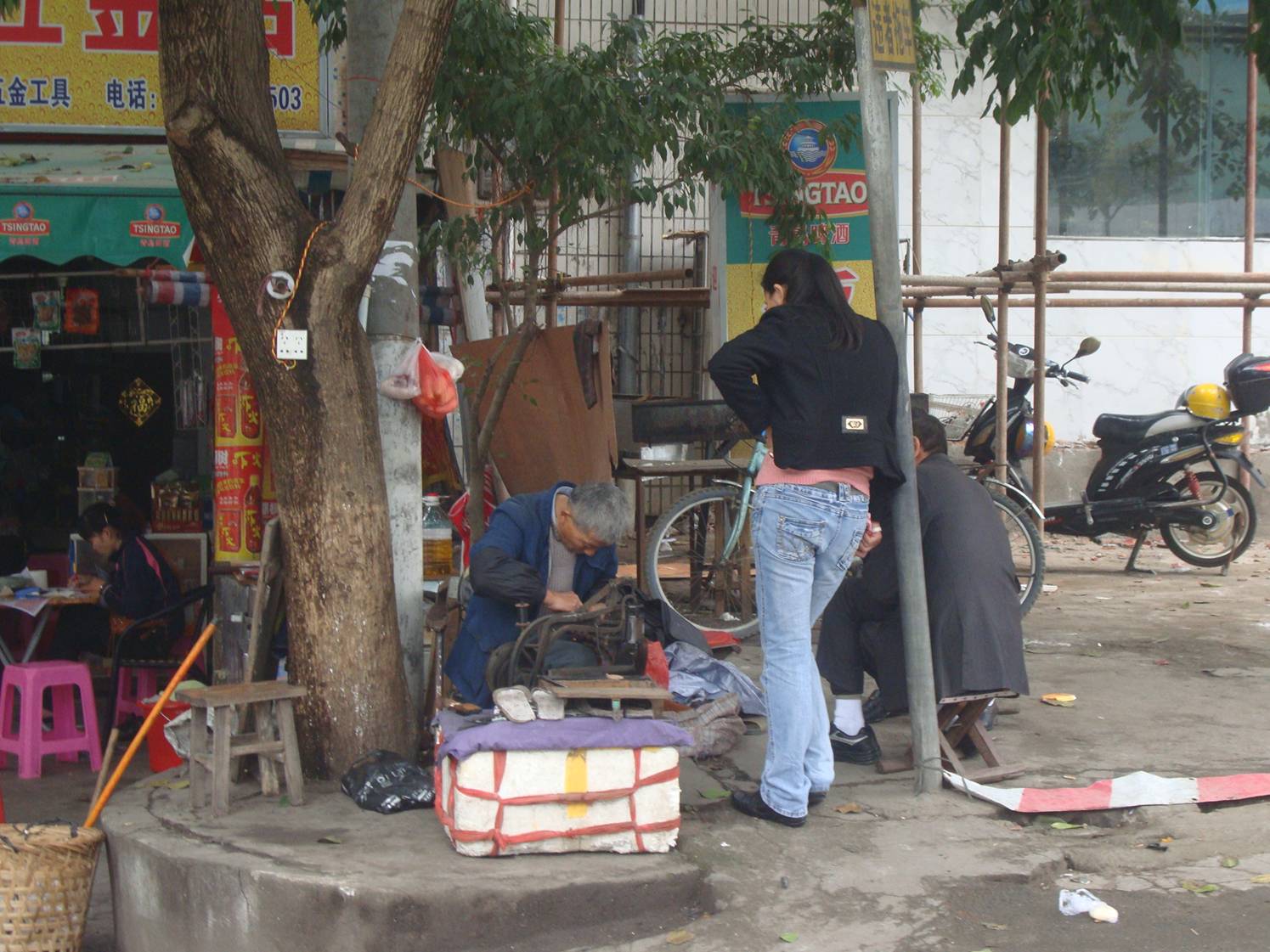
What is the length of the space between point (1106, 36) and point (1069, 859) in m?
3.28

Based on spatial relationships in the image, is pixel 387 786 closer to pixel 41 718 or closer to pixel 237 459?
pixel 237 459

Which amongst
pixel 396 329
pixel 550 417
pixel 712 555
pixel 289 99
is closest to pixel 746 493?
pixel 712 555

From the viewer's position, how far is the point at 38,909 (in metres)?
3.94

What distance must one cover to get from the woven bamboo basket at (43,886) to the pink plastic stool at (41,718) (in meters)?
1.78

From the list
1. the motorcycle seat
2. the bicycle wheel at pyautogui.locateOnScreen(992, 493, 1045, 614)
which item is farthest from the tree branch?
the motorcycle seat

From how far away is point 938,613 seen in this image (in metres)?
4.91

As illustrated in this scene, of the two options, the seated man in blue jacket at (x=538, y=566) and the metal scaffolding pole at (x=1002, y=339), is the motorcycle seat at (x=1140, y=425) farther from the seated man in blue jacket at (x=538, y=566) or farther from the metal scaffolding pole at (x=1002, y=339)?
the seated man in blue jacket at (x=538, y=566)

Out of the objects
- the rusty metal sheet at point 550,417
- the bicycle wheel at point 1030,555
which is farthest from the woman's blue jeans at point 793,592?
the bicycle wheel at point 1030,555

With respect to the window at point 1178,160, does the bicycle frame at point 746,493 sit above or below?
below

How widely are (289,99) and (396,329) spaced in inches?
96.3

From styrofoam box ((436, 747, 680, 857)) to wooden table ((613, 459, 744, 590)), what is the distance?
3.09 meters

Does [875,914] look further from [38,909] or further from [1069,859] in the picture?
[38,909]

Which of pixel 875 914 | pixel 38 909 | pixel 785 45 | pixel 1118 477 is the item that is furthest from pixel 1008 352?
pixel 38 909

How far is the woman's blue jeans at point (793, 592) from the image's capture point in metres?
4.26
